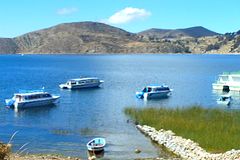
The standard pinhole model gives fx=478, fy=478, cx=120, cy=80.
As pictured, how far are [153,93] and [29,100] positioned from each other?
24.0 m

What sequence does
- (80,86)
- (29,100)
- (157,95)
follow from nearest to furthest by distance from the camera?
(29,100) → (157,95) → (80,86)

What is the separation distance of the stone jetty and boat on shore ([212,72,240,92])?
189 feet

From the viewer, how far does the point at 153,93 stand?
87000 millimetres

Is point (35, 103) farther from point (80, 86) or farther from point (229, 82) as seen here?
point (229, 82)

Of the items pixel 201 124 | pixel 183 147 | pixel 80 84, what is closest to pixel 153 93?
pixel 80 84

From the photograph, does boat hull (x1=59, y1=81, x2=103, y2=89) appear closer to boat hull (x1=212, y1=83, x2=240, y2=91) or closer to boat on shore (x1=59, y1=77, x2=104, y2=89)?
boat on shore (x1=59, y1=77, x2=104, y2=89)

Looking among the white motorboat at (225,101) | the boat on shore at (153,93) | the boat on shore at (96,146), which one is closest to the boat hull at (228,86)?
the boat on shore at (153,93)

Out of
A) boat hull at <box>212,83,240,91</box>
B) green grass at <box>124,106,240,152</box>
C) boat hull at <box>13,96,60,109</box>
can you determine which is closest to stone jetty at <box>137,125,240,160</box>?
green grass at <box>124,106,240,152</box>

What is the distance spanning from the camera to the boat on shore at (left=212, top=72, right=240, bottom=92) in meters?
97.7

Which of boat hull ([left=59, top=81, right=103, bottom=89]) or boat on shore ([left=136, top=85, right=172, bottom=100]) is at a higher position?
boat on shore ([left=136, top=85, right=172, bottom=100])

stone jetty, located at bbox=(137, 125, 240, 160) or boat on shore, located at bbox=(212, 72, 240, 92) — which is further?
boat on shore, located at bbox=(212, 72, 240, 92)

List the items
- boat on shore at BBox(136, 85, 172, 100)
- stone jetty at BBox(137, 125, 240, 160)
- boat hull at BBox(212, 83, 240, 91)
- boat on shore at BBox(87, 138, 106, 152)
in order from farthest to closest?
boat hull at BBox(212, 83, 240, 91)
boat on shore at BBox(136, 85, 172, 100)
boat on shore at BBox(87, 138, 106, 152)
stone jetty at BBox(137, 125, 240, 160)

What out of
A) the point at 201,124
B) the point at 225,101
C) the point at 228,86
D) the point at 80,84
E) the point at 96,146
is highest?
the point at 201,124

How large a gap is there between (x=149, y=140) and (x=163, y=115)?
27.6ft
